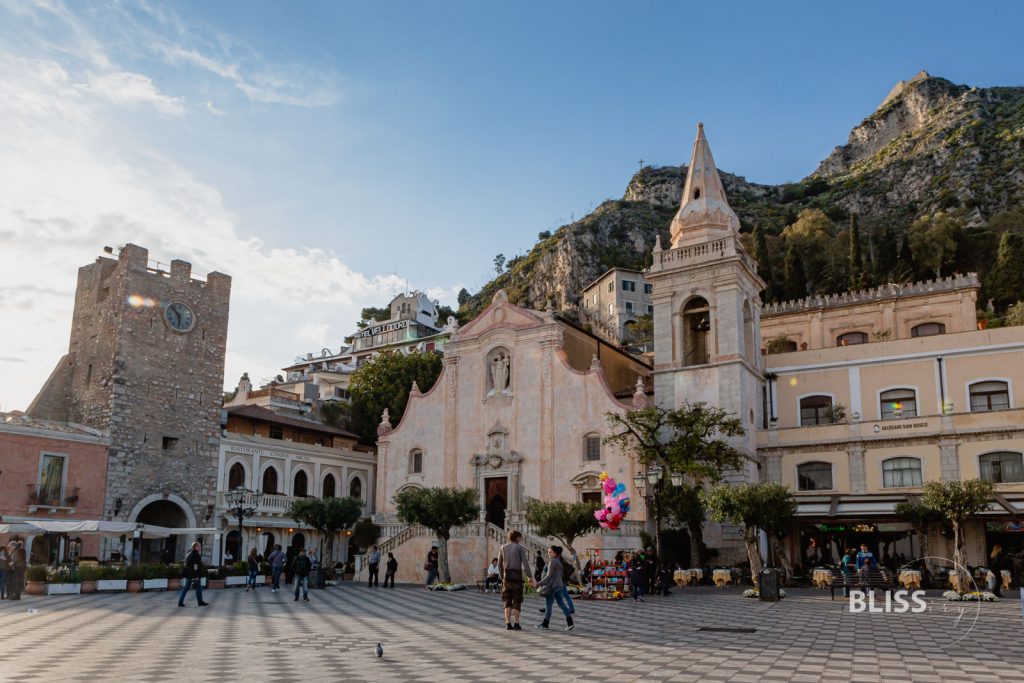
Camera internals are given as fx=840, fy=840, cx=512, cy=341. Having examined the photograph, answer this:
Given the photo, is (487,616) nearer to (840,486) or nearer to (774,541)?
(774,541)

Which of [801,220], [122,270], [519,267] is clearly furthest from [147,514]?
[519,267]

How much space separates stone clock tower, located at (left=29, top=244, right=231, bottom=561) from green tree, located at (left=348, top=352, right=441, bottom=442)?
15.8 meters

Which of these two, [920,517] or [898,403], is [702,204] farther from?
[920,517]

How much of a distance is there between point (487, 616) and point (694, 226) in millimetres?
26012

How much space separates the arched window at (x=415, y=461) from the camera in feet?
143

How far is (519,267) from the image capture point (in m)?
124

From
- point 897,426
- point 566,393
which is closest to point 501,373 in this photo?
point 566,393

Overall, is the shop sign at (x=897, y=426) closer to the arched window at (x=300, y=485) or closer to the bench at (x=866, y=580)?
the bench at (x=866, y=580)

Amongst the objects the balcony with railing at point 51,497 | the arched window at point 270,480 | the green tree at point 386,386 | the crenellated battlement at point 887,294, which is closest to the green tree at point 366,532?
the arched window at point 270,480

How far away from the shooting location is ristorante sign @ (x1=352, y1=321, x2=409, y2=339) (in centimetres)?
10244

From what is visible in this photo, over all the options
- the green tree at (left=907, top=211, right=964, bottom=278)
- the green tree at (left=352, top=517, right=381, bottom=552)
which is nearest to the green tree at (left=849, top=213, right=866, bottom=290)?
the green tree at (left=907, top=211, right=964, bottom=278)

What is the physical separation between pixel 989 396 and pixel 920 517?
856cm

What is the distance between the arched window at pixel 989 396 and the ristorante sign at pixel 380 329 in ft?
242

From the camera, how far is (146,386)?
39.6 m
